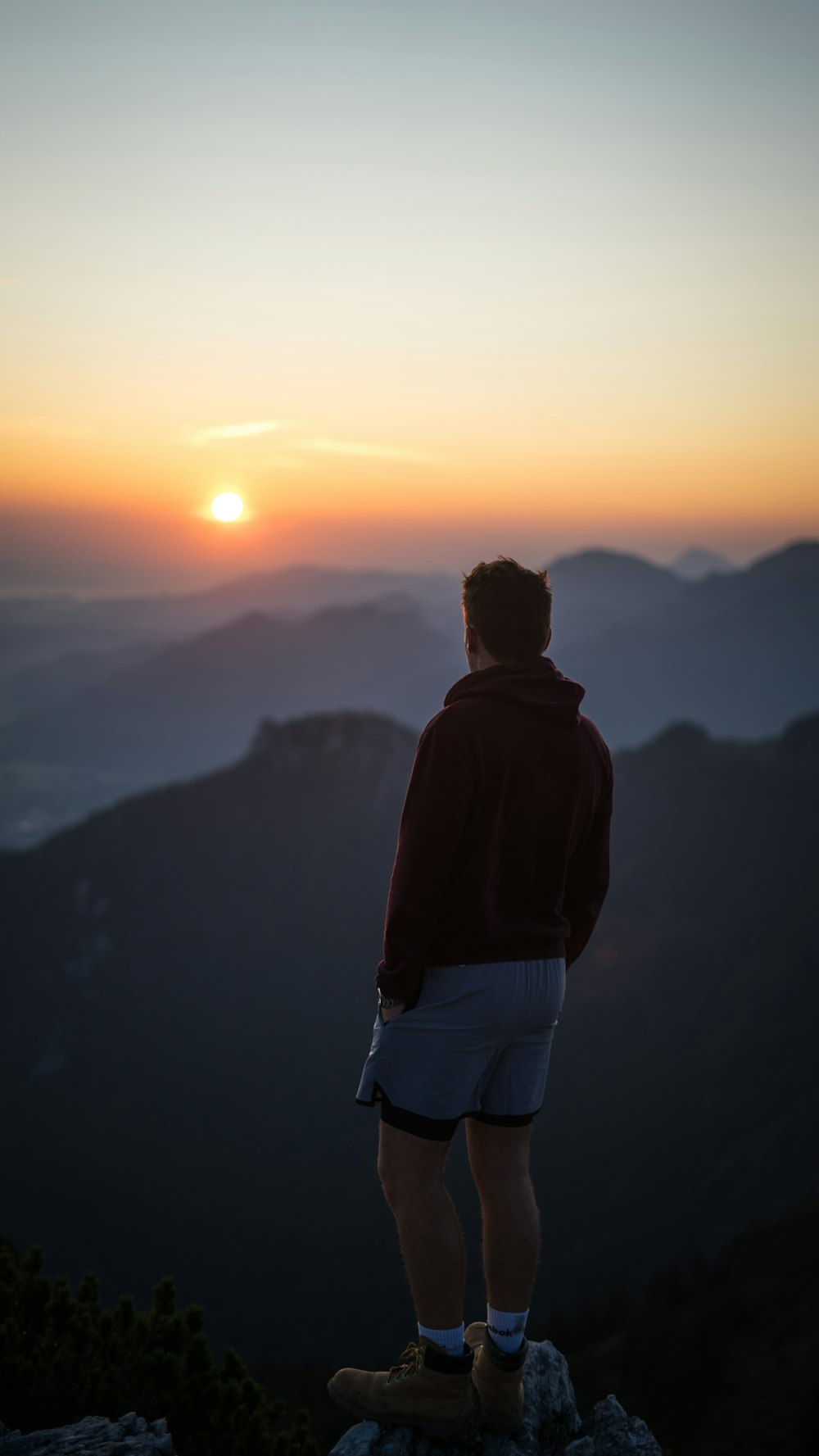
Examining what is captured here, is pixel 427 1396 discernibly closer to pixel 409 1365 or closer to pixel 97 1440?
pixel 409 1365

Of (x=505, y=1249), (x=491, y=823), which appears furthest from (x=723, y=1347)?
(x=491, y=823)

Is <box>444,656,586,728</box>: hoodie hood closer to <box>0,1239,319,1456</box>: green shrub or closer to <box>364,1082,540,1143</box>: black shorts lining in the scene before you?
<box>364,1082,540,1143</box>: black shorts lining

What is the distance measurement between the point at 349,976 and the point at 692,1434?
2865 inches

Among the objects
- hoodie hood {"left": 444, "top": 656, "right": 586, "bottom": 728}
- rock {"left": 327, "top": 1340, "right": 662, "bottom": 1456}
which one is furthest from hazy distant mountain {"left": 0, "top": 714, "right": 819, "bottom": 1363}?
hoodie hood {"left": 444, "top": 656, "right": 586, "bottom": 728}

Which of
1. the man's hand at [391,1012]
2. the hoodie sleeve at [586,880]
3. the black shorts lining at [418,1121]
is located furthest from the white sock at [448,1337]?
the hoodie sleeve at [586,880]

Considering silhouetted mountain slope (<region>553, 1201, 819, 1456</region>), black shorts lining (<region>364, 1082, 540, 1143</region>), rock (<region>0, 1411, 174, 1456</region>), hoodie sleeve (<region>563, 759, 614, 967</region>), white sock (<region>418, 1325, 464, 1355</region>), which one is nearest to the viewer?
black shorts lining (<region>364, 1082, 540, 1143</region>)

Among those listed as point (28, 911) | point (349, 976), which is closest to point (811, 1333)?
point (349, 976)

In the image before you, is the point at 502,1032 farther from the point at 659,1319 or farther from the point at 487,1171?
the point at 659,1319

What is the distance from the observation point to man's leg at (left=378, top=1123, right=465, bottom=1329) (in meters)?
3.97

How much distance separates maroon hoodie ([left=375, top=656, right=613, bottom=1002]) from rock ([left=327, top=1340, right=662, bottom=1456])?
239 centimetres

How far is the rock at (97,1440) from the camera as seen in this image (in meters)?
4.49

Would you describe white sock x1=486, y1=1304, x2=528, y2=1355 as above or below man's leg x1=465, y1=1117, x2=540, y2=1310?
below

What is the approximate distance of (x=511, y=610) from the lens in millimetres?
3965

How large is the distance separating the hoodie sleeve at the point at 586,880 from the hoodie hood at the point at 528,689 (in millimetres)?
649
